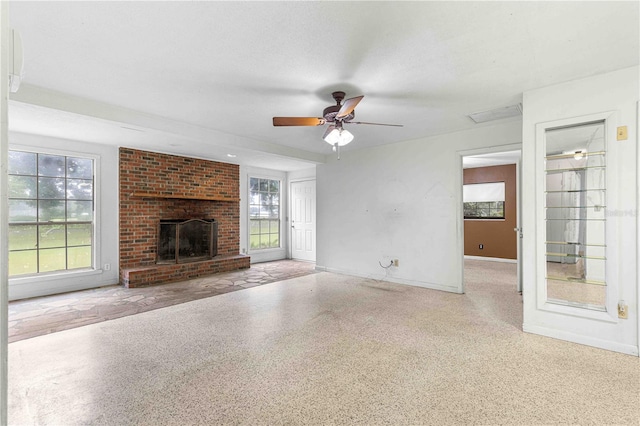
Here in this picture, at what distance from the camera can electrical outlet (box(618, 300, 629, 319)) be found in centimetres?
247

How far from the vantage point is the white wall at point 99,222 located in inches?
170

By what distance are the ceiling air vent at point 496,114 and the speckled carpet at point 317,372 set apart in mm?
2349

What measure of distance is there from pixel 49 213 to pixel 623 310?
696 centimetres

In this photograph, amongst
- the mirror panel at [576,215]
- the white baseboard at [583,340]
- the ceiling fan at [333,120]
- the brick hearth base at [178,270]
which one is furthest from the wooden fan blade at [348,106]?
the brick hearth base at [178,270]

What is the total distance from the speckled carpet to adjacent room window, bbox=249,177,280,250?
3.75 metres

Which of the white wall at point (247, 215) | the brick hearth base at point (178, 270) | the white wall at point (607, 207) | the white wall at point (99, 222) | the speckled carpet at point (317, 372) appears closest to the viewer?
the speckled carpet at point (317, 372)

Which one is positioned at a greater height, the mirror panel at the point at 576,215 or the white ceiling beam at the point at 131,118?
the white ceiling beam at the point at 131,118

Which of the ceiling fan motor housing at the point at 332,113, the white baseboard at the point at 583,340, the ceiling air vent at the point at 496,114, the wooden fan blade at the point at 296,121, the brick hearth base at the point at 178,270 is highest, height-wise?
the ceiling air vent at the point at 496,114

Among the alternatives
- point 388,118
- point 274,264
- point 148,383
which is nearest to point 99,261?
point 274,264

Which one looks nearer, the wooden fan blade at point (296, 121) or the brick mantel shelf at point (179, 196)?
the wooden fan blade at point (296, 121)

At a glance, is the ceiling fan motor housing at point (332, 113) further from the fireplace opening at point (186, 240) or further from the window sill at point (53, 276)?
the window sill at point (53, 276)

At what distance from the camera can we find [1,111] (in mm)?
508

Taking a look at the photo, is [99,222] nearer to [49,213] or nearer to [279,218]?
[49,213]

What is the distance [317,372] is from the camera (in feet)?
7.23
